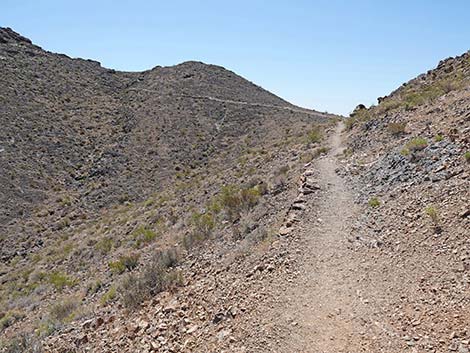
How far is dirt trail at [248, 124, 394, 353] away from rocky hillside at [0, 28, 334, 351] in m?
1.73

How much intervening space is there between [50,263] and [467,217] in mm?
19510

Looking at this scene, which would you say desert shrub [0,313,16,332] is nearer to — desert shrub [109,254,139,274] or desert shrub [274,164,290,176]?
desert shrub [109,254,139,274]

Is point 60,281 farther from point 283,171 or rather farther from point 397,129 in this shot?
point 397,129

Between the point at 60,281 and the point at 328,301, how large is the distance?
13.4 m

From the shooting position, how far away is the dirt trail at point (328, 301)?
681cm

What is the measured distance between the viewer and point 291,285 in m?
8.65

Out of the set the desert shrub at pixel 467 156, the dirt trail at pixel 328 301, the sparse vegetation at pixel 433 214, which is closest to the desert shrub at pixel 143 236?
the dirt trail at pixel 328 301

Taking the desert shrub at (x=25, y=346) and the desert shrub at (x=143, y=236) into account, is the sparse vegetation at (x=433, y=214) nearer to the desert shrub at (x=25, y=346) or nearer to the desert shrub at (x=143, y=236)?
the desert shrub at (x=25, y=346)

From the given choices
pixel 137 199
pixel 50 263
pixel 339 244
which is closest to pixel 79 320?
pixel 339 244

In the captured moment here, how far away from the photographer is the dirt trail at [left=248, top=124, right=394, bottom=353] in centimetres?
681

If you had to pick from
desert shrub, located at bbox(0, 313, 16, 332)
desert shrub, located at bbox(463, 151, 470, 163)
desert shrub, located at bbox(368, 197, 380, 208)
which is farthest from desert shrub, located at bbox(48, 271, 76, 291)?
desert shrub, located at bbox(463, 151, 470, 163)

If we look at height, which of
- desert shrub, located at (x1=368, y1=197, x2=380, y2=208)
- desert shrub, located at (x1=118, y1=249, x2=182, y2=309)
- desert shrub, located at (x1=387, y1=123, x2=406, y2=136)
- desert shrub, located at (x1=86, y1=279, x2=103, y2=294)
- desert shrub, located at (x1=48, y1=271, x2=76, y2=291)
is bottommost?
desert shrub, located at (x1=48, y1=271, x2=76, y2=291)

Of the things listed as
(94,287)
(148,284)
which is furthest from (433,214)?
(94,287)

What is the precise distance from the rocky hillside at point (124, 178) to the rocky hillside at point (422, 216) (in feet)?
9.40
